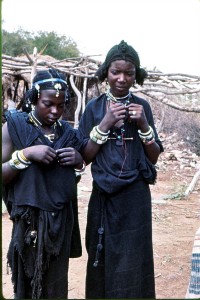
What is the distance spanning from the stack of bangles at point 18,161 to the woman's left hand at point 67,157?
0.16 meters

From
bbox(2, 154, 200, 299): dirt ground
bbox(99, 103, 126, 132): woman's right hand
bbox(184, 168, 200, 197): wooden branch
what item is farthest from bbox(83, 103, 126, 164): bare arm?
bbox(184, 168, 200, 197): wooden branch

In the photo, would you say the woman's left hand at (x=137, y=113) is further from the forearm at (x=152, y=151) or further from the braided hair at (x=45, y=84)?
the braided hair at (x=45, y=84)

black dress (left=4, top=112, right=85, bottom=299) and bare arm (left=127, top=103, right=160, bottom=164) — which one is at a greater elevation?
bare arm (left=127, top=103, right=160, bottom=164)

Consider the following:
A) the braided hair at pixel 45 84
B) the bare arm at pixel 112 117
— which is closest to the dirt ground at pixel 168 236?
the bare arm at pixel 112 117

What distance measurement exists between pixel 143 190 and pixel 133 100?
0.51 m

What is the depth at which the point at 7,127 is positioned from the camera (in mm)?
1908

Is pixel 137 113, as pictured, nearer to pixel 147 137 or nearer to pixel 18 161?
pixel 147 137

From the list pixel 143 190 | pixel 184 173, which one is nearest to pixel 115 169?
pixel 143 190

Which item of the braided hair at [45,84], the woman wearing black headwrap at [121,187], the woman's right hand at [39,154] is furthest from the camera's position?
the woman wearing black headwrap at [121,187]

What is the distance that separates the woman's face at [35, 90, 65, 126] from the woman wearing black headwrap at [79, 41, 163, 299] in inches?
9.9

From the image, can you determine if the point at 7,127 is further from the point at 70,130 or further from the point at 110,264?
the point at 110,264

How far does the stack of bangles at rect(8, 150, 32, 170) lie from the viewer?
1843 millimetres

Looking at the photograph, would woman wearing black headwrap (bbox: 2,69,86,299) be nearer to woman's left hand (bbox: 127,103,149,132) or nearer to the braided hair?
the braided hair

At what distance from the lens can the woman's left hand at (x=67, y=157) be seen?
192 cm
